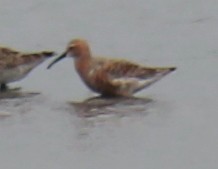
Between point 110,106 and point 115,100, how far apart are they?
0.36 metres

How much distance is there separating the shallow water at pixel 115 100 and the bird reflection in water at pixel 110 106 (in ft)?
0.03

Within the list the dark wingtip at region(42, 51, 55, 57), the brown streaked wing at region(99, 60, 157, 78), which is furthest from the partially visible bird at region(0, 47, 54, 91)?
the brown streaked wing at region(99, 60, 157, 78)

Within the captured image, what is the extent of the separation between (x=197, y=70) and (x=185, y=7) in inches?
154

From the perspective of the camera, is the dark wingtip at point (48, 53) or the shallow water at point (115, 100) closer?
the shallow water at point (115, 100)

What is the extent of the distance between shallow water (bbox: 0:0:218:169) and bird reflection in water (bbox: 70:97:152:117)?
0.01 meters

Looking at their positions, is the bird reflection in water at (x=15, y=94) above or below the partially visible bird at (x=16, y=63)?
below

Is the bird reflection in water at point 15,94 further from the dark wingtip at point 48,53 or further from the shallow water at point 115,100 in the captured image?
the dark wingtip at point 48,53

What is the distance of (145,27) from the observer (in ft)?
55.4

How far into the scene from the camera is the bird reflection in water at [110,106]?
12977mm

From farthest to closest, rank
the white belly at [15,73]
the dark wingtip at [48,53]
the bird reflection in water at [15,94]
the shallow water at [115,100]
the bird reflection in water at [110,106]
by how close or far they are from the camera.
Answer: the dark wingtip at [48,53], the white belly at [15,73], the bird reflection in water at [15,94], the bird reflection in water at [110,106], the shallow water at [115,100]

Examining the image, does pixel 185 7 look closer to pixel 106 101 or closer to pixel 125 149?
pixel 106 101

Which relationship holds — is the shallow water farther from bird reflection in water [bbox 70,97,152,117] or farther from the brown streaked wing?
the brown streaked wing

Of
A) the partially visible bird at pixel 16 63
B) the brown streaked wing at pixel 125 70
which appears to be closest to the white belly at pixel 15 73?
the partially visible bird at pixel 16 63

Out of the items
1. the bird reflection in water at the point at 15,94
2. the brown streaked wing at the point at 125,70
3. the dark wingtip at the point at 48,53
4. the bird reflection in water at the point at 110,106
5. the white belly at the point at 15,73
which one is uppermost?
the dark wingtip at the point at 48,53
